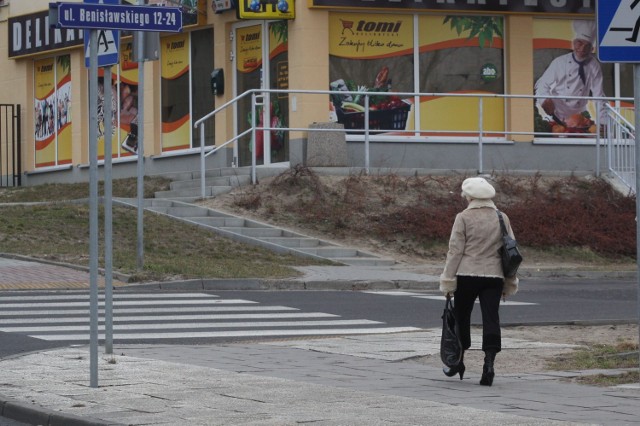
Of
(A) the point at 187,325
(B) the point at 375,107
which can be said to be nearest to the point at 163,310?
(A) the point at 187,325

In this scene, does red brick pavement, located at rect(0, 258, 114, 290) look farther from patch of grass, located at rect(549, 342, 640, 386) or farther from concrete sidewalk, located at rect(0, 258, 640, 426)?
patch of grass, located at rect(549, 342, 640, 386)

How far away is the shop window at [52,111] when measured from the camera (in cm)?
3534

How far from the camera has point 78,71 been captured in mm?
34719

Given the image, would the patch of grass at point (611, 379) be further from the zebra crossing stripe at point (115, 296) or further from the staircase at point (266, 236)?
the staircase at point (266, 236)

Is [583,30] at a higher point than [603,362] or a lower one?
higher

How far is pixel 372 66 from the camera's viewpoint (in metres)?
29.0

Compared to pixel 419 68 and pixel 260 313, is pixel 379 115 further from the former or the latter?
pixel 260 313

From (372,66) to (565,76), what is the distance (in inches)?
173

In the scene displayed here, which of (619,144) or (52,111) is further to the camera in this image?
(52,111)

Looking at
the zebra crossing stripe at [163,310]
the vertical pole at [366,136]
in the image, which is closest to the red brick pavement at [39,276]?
the zebra crossing stripe at [163,310]

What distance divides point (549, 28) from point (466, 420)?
22637 mm

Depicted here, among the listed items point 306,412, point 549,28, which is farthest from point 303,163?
point 306,412

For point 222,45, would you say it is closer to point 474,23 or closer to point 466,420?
point 474,23

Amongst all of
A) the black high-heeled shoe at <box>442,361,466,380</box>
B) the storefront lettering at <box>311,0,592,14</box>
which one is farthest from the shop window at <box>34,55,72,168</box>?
the black high-heeled shoe at <box>442,361,466,380</box>
